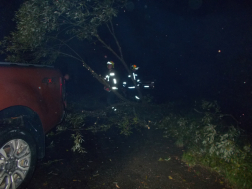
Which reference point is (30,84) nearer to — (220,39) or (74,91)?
(220,39)

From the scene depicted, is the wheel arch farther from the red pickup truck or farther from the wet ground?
the wet ground

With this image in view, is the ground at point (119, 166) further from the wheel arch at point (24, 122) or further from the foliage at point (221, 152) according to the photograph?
the wheel arch at point (24, 122)

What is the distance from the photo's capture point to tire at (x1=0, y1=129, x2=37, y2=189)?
9.33ft

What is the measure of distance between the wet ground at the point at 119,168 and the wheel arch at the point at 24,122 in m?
0.60

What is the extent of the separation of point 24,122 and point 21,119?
74 mm

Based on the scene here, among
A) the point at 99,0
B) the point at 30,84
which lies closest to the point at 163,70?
the point at 99,0

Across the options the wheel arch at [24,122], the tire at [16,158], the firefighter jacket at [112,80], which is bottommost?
the tire at [16,158]

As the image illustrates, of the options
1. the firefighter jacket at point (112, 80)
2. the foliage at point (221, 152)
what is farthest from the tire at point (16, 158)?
the firefighter jacket at point (112, 80)

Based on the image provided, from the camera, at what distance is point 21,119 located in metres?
3.27

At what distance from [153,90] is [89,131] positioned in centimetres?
813

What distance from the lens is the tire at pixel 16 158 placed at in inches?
112

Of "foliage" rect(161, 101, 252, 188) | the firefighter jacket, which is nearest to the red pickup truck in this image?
"foliage" rect(161, 101, 252, 188)

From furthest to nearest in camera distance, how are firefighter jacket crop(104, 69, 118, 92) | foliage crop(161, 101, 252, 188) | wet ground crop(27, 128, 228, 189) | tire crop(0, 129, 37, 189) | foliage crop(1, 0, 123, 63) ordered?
firefighter jacket crop(104, 69, 118, 92)
foliage crop(1, 0, 123, 63)
foliage crop(161, 101, 252, 188)
wet ground crop(27, 128, 228, 189)
tire crop(0, 129, 37, 189)

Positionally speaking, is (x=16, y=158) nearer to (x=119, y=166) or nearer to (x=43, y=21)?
(x=119, y=166)
